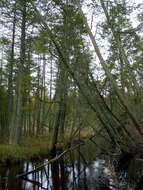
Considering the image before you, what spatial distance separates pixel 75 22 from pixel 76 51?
134 cm

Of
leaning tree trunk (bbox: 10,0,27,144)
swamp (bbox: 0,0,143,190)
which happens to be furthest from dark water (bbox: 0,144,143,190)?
leaning tree trunk (bbox: 10,0,27,144)

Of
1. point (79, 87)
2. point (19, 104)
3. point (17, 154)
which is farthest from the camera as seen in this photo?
point (19, 104)

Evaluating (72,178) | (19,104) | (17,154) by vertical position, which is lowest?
(72,178)

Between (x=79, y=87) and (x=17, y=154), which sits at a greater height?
(x=79, y=87)

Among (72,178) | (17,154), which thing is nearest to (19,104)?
(17,154)

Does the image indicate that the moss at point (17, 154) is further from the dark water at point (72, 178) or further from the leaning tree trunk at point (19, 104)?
the leaning tree trunk at point (19, 104)

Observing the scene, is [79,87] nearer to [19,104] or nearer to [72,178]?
[72,178]

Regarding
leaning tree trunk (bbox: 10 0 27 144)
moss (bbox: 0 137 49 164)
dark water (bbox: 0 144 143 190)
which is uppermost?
leaning tree trunk (bbox: 10 0 27 144)

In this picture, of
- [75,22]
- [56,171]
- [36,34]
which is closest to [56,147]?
[56,171]

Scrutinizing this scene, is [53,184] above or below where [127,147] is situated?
below

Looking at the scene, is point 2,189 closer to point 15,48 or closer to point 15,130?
point 15,130

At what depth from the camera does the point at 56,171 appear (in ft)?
21.7

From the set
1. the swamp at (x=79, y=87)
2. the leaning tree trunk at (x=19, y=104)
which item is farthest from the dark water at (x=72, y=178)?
the leaning tree trunk at (x=19, y=104)

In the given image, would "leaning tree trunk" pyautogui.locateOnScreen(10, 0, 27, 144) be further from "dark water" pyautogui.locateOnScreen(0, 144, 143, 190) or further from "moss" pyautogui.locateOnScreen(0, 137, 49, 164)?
"dark water" pyautogui.locateOnScreen(0, 144, 143, 190)
